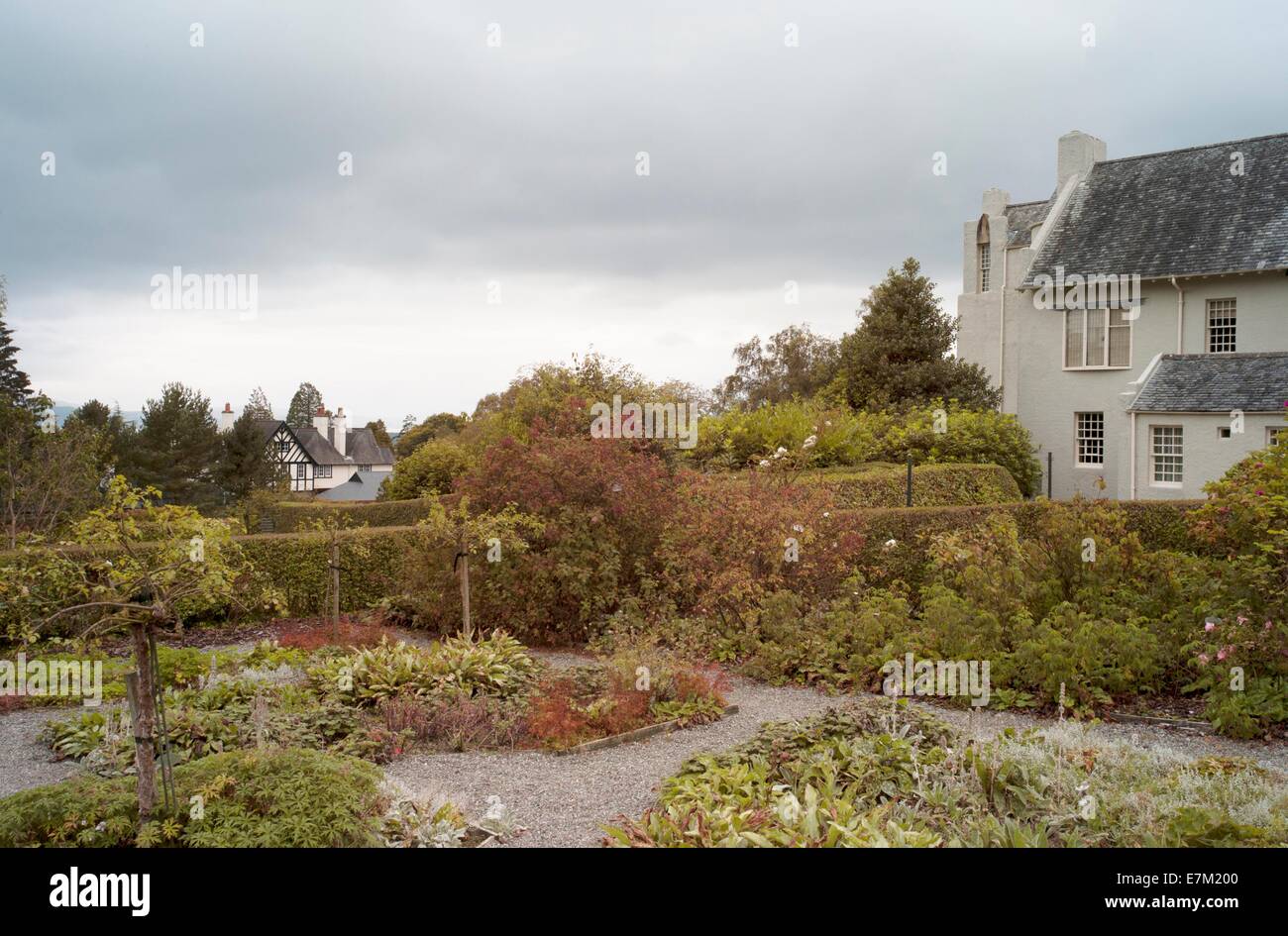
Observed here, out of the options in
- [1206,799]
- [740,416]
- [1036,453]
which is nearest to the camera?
[1206,799]

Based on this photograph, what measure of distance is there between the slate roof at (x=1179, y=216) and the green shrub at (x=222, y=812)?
26.7 metres

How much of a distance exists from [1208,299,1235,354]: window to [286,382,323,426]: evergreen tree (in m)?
60.9

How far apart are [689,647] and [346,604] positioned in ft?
20.4

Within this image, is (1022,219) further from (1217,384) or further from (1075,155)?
(1217,384)

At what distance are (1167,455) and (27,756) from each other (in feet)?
77.6

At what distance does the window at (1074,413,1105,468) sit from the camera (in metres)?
27.3

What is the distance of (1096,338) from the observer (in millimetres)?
27578

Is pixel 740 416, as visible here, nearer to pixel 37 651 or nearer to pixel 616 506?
pixel 616 506

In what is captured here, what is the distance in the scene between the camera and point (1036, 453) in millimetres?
27938

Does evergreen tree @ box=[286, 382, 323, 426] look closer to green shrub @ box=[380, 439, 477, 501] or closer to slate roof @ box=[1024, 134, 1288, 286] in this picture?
green shrub @ box=[380, 439, 477, 501]

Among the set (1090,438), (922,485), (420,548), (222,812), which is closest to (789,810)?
(222,812)

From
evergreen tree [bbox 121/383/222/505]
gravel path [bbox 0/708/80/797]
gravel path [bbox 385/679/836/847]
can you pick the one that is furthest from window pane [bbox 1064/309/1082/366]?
evergreen tree [bbox 121/383/222/505]
